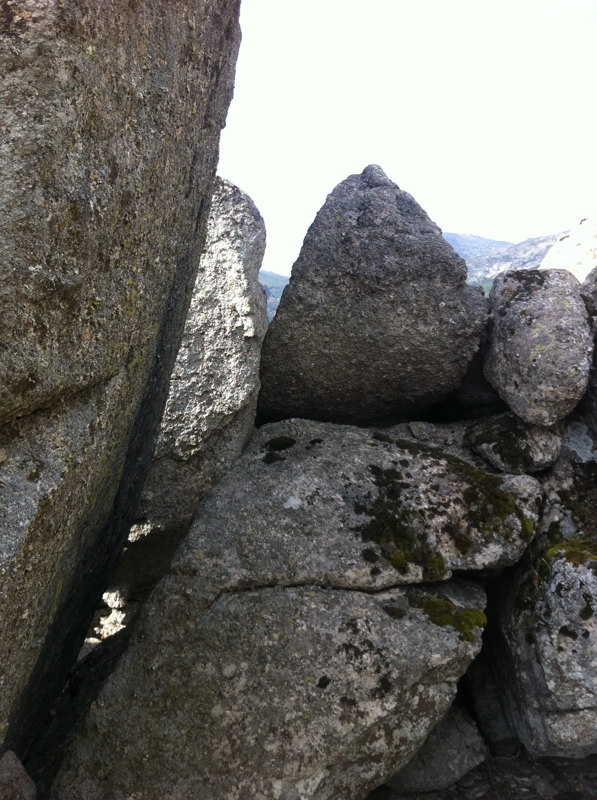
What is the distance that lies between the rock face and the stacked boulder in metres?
0.02

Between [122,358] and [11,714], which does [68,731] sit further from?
[122,358]

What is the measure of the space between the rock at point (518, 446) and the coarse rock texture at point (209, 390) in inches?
129

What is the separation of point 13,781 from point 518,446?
6735 mm

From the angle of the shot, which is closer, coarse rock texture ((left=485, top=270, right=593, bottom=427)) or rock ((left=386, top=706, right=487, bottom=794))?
rock ((left=386, top=706, right=487, bottom=794))

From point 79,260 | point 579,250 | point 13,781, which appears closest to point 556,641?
point 13,781

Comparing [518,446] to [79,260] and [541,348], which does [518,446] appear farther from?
[79,260]

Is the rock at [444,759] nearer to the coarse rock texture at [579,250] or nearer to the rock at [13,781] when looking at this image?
the rock at [13,781]

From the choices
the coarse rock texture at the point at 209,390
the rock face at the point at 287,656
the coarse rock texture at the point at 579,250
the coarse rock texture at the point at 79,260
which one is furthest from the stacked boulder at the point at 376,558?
the coarse rock texture at the point at 579,250

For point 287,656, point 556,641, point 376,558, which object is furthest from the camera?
point 376,558

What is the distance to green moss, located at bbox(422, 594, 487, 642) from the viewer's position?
6.74 metres

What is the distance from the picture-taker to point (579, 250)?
1086cm

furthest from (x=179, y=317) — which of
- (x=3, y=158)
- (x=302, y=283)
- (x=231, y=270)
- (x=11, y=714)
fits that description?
(x=11, y=714)

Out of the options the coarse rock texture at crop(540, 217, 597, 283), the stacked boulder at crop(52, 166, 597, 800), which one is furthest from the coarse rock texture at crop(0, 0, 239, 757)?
the coarse rock texture at crop(540, 217, 597, 283)

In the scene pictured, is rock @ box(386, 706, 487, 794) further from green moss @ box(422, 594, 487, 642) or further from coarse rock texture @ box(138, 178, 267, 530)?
coarse rock texture @ box(138, 178, 267, 530)
